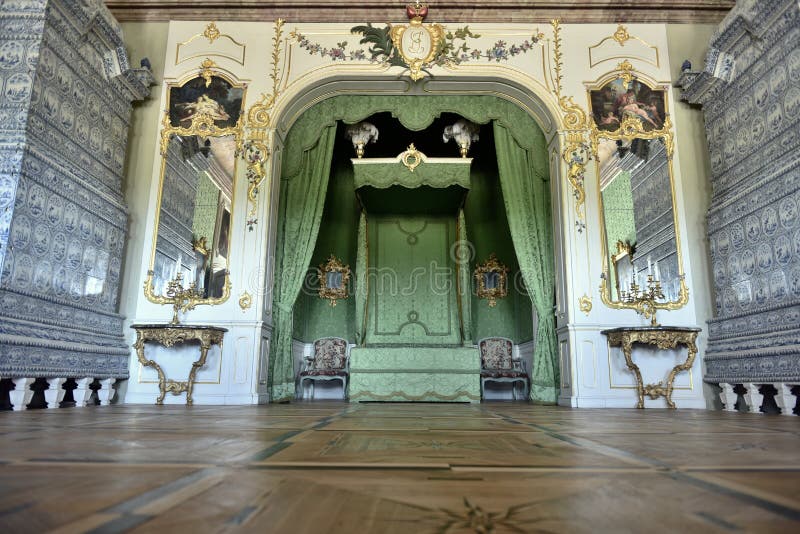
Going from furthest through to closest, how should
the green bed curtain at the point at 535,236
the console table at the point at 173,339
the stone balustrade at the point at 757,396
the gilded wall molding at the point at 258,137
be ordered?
the green bed curtain at the point at 535,236
the gilded wall molding at the point at 258,137
the console table at the point at 173,339
the stone balustrade at the point at 757,396

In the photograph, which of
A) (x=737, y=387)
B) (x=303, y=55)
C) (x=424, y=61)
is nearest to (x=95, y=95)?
(x=303, y=55)

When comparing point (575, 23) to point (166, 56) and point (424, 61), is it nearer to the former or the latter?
point (424, 61)

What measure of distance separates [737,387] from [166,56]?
20.3 feet

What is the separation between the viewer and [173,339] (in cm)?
427

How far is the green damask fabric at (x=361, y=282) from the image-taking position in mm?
6879

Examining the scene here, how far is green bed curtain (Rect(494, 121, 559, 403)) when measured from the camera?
508 cm

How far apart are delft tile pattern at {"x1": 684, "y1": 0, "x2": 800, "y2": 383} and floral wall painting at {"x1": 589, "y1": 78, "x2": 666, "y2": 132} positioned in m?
0.35

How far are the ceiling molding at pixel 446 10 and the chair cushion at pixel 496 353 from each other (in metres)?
4.01

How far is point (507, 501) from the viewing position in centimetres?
74

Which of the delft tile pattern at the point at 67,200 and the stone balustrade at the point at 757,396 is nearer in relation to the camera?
the delft tile pattern at the point at 67,200

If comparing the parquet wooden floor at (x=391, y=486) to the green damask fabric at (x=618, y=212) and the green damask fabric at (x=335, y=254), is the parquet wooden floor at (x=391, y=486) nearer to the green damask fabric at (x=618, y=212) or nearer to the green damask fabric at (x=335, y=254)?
the green damask fabric at (x=618, y=212)

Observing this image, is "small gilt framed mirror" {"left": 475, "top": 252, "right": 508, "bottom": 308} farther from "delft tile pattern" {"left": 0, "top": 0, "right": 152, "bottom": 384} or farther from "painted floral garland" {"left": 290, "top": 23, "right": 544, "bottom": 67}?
"delft tile pattern" {"left": 0, "top": 0, "right": 152, "bottom": 384}

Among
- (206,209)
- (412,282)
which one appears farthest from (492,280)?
(206,209)

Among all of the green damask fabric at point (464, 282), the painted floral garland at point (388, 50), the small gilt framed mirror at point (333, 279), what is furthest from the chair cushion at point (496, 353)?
the painted floral garland at point (388, 50)
